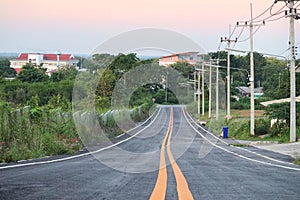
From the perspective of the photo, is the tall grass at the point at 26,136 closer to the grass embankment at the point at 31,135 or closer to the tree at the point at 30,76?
the grass embankment at the point at 31,135

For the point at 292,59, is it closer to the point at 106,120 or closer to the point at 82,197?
the point at 106,120

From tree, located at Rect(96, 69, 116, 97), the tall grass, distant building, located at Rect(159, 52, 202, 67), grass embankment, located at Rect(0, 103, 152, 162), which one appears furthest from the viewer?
tree, located at Rect(96, 69, 116, 97)

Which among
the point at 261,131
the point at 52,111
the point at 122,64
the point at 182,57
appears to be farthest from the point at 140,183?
the point at 182,57

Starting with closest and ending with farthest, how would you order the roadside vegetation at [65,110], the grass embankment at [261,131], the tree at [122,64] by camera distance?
1. the roadside vegetation at [65,110]
2. the grass embankment at [261,131]
3. the tree at [122,64]

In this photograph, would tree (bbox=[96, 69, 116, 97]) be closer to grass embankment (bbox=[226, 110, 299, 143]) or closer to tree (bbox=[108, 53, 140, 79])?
tree (bbox=[108, 53, 140, 79])

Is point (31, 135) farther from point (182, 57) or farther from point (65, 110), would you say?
point (182, 57)

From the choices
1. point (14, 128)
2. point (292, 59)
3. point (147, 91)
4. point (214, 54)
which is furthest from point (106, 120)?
point (214, 54)

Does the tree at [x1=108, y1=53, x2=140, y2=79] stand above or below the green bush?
above

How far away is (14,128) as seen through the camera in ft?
53.1

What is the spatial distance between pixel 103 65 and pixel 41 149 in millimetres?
29348

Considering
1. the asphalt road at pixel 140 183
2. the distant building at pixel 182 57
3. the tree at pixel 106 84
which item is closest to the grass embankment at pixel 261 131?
the distant building at pixel 182 57

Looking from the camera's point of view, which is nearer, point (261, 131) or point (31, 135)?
point (31, 135)

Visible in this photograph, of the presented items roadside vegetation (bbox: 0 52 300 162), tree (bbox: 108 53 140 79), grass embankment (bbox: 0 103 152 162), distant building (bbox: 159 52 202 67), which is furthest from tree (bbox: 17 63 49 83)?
grass embankment (bbox: 0 103 152 162)

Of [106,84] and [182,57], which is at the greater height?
[182,57]
